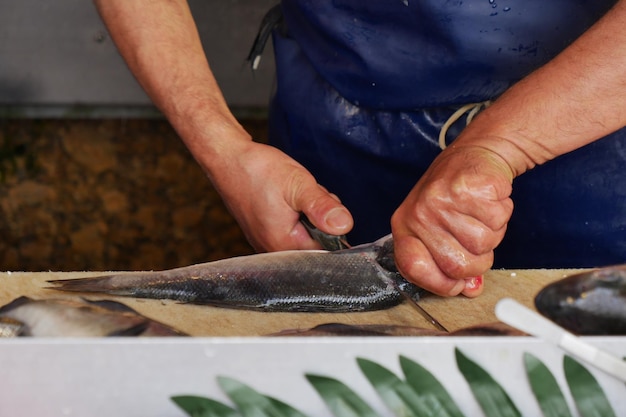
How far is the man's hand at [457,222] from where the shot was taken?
1160 mm

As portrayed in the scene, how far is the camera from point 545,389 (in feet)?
2.44

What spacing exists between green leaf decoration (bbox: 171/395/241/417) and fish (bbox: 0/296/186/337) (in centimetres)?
14

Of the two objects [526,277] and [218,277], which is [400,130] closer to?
[526,277]

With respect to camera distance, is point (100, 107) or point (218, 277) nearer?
point (218, 277)

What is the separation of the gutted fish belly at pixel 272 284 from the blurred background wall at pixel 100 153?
1821 mm

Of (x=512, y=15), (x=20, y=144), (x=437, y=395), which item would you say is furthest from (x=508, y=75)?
(x=20, y=144)

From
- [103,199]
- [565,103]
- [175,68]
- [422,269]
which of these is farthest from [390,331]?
[103,199]

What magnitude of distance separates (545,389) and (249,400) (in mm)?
274

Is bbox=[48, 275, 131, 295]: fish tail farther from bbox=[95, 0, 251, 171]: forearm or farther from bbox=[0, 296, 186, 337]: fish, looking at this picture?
bbox=[95, 0, 251, 171]: forearm

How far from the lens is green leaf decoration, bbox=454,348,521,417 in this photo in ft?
2.42

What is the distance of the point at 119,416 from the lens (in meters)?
0.74

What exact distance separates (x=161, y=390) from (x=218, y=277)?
1.62 ft

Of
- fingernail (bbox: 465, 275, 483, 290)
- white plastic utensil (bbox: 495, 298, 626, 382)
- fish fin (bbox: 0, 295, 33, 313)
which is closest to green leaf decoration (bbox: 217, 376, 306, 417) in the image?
white plastic utensil (bbox: 495, 298, 626, 382)

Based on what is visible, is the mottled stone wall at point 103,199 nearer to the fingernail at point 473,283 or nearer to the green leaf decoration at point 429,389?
the fingernail at point 473,283
